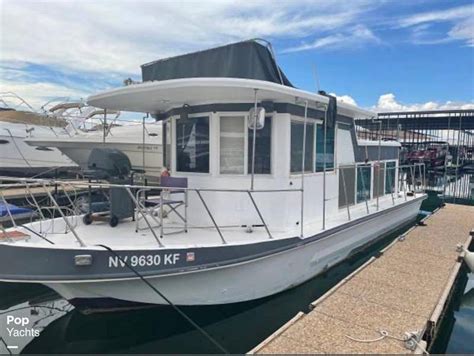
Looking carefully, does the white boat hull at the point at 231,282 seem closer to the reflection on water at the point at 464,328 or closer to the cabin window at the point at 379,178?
the reflection on water at the point at 464,328

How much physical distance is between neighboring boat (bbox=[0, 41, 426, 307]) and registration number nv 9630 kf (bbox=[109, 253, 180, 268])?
0.4 inches

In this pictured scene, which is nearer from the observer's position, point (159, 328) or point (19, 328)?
point (159, 328)

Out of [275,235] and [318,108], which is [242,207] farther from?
[318,108]

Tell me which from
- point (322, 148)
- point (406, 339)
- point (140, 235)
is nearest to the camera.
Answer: point (406, 339)

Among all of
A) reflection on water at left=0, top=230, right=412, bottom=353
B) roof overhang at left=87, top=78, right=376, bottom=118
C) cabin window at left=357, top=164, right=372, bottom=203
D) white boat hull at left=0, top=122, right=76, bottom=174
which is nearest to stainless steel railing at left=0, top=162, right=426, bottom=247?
cabin window at left=357, top=164, right=372, bottom=203

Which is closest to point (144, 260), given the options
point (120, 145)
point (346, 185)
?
point (346, 185)

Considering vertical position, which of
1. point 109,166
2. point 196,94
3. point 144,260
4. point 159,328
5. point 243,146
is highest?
point 196,94

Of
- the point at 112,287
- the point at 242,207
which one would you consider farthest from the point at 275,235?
the point at 112,287

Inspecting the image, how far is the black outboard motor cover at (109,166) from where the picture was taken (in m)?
5.87

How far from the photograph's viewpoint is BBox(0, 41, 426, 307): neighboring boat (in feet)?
13.6

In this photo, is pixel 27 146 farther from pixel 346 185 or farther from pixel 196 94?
pixel 346 185

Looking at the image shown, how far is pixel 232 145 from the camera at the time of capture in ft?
18.2

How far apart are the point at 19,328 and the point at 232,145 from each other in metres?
3.93

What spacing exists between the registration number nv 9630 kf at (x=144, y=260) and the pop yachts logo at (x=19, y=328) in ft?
6.38
